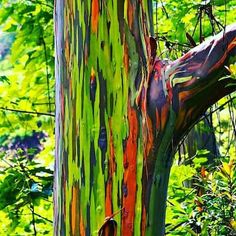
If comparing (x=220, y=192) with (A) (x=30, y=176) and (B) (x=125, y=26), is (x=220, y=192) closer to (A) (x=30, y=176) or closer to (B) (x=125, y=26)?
(B) (x=125, y=26)

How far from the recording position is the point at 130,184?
3.90ft

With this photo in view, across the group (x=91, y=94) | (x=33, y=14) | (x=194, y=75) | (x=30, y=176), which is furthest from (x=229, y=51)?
(x=33, y=14)

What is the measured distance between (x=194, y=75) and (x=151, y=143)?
0.18m

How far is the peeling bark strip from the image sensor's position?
45.6 inches

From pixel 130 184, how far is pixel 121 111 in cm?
17

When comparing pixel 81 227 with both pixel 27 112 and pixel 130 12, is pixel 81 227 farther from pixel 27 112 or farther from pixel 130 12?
pixel 27 112

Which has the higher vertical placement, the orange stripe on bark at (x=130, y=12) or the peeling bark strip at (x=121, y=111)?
the orange stripe on bark at (x=130, y=12)

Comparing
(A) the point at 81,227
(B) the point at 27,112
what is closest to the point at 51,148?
(B) the point at 27,112

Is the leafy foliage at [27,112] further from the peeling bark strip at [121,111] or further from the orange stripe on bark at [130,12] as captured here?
the orange stripe on bark at [130,12]

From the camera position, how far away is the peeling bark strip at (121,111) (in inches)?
45.6

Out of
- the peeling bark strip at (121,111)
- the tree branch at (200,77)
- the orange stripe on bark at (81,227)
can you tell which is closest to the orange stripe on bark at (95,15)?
the peeling bark strip at (121,111)

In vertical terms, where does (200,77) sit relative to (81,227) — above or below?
above

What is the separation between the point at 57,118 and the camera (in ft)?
4.29

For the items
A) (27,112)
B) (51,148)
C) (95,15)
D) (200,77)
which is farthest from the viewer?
(51,148)
